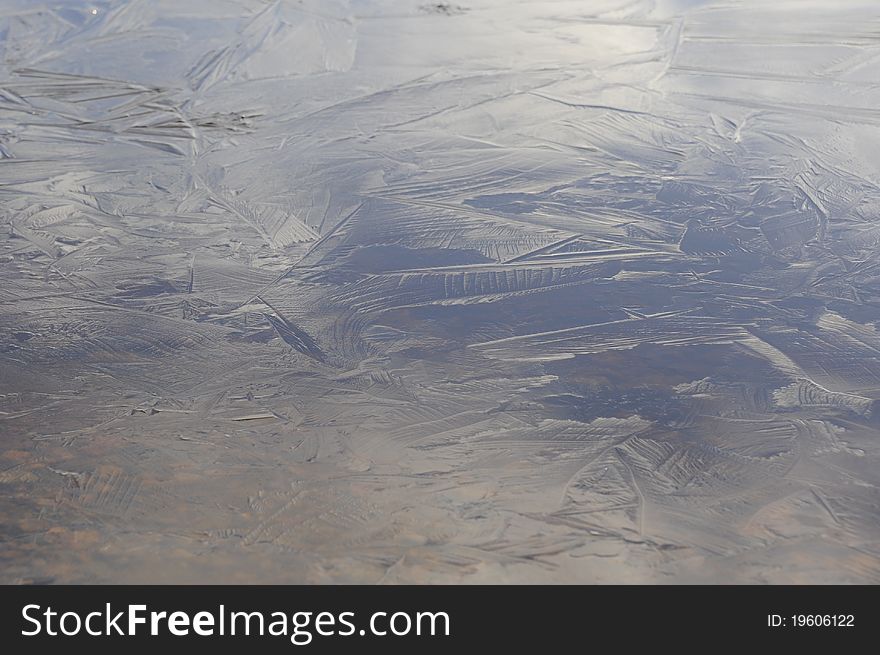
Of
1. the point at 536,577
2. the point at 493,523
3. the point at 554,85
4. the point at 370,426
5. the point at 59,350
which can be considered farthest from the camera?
the point at 554,85

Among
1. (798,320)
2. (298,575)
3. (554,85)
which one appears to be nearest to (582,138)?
(554,85)

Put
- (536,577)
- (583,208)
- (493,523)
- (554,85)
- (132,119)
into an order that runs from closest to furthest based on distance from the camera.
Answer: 1. (536,577)
2. (493,523)
3. (583,208)
4. (132,119)
5. (554,85)

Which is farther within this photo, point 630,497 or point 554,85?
point 554,85

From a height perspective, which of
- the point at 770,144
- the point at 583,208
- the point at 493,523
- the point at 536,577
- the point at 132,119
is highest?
the point at 132,119

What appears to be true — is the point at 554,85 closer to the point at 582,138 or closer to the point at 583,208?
the point at 582,138

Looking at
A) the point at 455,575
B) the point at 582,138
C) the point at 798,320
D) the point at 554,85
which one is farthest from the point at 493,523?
the point at 554,85

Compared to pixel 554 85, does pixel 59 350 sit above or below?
below
